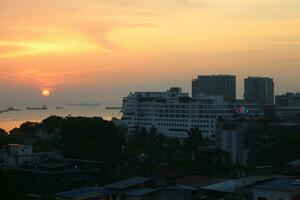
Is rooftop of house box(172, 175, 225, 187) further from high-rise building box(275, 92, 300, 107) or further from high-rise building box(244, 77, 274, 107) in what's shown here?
high-rise building box(244, 77, 274, 107)

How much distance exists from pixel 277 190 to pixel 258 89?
76.4m

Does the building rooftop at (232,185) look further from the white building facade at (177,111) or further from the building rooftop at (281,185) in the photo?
the white building facade at (177,111)

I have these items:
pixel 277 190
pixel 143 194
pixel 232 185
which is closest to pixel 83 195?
pixel 143 194

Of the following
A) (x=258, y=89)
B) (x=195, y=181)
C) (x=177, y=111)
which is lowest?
(x=195, y=181)

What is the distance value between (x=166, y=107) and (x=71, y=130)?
2910 centimetres

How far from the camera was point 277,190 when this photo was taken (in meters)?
12.1

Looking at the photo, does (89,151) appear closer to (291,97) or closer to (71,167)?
(71,167)

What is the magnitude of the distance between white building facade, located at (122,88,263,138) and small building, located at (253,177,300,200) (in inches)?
1347

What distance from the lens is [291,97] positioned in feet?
266

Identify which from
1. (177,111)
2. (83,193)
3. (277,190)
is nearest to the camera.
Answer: (277,190)

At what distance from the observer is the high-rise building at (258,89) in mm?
86562

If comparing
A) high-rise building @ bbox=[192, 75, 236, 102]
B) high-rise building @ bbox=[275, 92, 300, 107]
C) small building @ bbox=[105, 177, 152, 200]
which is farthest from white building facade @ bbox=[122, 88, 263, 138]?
small building @ bbox=[105, 177, 152, 200]

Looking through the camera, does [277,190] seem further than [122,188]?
No

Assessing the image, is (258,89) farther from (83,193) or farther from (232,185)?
(83,193)
